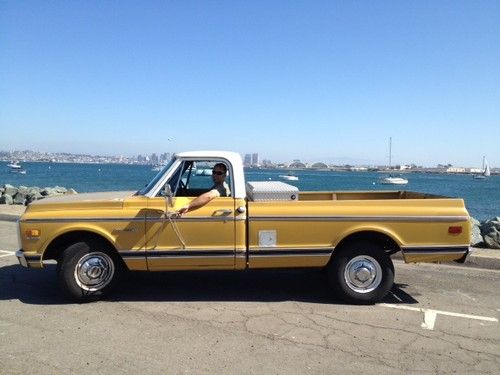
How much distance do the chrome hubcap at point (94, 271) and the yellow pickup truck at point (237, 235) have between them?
0.01 metres

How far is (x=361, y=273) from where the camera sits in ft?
17.9

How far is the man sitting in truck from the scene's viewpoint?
208 inches

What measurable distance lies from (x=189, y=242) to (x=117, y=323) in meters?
1.20

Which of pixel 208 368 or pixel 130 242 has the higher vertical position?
pixel 130 242

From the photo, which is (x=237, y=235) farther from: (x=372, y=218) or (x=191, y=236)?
(x=372, y=218)

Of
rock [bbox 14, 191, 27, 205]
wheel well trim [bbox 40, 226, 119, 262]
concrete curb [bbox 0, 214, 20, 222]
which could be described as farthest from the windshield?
rock [bbox 14, 191, 27, 205]

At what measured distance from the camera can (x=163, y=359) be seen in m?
3.90

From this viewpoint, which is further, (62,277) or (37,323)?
(62,277)

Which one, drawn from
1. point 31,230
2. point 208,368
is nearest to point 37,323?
point 31,230

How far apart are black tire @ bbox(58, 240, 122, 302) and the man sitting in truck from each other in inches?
42.0

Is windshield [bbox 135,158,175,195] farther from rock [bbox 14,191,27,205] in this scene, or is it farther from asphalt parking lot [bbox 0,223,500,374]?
rock [bbox 14,191,27,205]

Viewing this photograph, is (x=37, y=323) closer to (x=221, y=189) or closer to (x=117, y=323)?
(x=117, y=323)

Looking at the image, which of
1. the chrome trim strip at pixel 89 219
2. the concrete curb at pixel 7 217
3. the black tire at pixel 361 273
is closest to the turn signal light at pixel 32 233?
the chrome trim strip at pixel 89 219

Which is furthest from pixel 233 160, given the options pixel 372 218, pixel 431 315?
pixel 431 315
